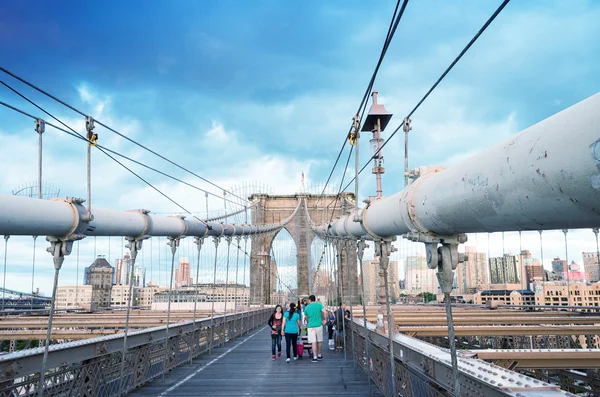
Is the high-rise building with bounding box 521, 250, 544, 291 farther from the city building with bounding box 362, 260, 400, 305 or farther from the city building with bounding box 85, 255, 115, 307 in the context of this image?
the city building with bounding box 85, 255, 115, 307

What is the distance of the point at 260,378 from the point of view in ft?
23.9

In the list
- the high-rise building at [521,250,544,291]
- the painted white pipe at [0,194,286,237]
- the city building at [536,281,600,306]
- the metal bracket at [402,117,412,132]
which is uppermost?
the metal bracket at [402,117,412,132]

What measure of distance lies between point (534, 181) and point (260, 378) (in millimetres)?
6805

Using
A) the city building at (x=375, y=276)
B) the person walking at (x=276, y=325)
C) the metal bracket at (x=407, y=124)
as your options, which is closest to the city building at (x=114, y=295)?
the city building at (x=375, y=276)

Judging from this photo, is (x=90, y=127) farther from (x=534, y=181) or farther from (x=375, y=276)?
(x=375, y=276)

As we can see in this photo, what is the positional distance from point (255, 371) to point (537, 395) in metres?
6.35

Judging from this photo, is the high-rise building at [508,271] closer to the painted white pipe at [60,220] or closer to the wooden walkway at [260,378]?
the wooden walkway at [260,378]

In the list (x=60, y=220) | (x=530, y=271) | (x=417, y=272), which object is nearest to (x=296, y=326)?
(x=60, y=220)

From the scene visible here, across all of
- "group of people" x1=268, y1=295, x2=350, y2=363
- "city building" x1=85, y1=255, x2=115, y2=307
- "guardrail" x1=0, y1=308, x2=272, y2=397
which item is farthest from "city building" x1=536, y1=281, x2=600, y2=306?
"guardrail" x1=0, y1=308, x2=272, y2=397

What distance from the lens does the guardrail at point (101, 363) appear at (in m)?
4.01

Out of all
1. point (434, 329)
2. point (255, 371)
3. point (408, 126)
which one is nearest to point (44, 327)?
point (255, 371)

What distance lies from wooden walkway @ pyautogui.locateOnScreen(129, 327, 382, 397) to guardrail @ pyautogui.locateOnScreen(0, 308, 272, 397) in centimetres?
29

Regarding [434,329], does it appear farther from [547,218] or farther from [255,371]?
[547,218]

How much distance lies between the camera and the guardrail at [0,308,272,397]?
4.01 metres
